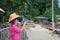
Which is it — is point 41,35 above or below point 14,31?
below

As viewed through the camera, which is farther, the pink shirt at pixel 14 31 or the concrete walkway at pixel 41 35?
the concrete walkway at pixel 41 35

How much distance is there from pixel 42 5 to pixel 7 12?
89.5 meters

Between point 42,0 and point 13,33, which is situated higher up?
point 42,0

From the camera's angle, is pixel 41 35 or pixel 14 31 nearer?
pixel 14 31

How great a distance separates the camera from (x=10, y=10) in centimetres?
3416

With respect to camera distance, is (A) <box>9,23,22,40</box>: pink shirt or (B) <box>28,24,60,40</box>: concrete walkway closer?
(A) <box>9,23,22,40</box>: pink shirt

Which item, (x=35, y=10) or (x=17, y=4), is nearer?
(x=17, y=4)

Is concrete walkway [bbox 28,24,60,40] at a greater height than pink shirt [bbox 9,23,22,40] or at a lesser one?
lesser

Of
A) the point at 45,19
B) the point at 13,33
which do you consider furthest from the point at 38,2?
the point at 13,33

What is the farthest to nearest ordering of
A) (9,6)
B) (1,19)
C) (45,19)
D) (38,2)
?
(38,2) → (45,19) → (9,6) → (1,19)

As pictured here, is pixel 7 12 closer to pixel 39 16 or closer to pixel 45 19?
pixel 45 19

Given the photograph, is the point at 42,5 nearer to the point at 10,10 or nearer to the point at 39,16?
the point at 39,16

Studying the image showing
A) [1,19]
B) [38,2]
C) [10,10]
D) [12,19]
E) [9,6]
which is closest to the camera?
[12,19]

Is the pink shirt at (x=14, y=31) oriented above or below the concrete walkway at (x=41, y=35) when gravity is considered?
above
